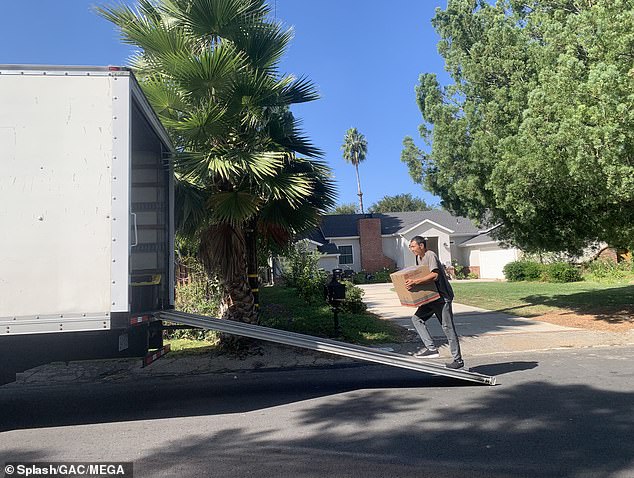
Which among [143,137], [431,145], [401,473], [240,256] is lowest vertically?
[401,473]

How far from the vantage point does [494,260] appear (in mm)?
31672

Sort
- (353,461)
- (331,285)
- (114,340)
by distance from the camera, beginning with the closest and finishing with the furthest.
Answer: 1. (353,461)
2. (114,340)
3. (331,285)

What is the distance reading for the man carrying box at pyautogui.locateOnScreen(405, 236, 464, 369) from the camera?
257 inches

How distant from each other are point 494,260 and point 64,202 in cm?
3080

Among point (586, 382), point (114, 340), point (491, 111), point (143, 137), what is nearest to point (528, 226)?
point (491, 111)

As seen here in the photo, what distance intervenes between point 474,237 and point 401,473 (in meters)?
34.0

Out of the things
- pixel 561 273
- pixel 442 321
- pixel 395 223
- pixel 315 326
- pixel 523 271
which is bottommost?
pixel 315 326

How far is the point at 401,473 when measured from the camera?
146 inches

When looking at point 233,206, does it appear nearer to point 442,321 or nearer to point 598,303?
point 442,321

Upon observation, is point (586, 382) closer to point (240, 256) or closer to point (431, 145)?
point (240, 256)

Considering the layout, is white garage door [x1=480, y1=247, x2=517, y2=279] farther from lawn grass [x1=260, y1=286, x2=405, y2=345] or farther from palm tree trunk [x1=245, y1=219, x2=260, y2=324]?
palm tree trunk [x1=245, y1=219, x2=260, y2=324]

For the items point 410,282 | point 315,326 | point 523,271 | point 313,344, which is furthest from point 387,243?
point 313,344

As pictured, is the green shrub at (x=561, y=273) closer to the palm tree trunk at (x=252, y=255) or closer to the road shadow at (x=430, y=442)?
the palm tree trunk at (x=252, y=255)

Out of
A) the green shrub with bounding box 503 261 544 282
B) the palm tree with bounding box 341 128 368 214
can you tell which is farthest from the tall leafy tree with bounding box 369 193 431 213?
the green shrub with bounding box 503 261 544 282
